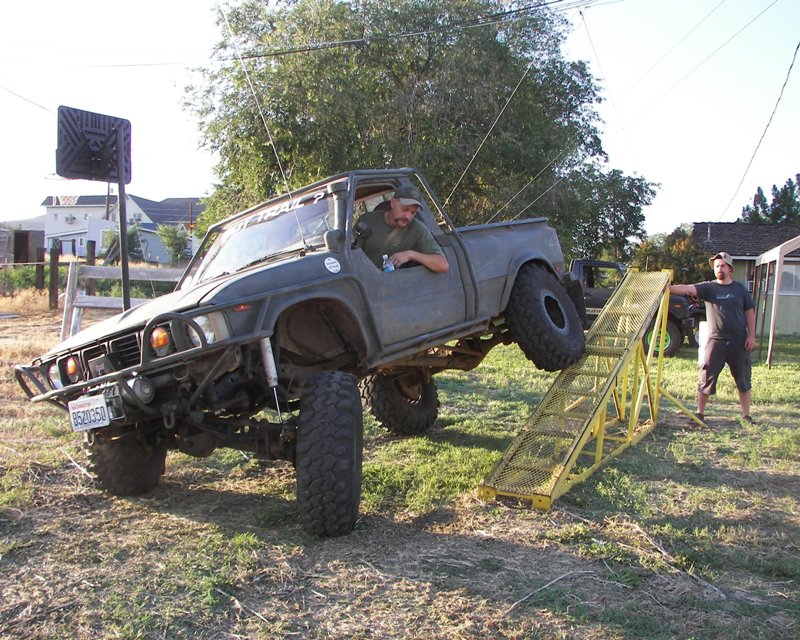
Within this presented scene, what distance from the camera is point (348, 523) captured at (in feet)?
13.4

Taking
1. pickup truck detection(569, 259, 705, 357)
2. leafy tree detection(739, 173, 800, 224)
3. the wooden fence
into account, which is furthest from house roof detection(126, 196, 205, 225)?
the wooden fence

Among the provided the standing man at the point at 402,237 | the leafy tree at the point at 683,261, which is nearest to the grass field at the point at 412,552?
the standing man at the point at 402,237

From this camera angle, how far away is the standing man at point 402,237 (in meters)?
5.17

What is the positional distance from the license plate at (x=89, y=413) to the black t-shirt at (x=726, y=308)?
5776 millimetres

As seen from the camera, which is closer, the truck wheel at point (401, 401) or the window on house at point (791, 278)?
the truck wheel at point (401, 401)

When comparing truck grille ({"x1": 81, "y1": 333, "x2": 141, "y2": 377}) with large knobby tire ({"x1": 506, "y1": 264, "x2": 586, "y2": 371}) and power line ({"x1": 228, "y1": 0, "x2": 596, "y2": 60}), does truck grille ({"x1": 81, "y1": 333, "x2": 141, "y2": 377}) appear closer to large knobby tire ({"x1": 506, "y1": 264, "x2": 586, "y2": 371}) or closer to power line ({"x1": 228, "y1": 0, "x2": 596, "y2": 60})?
large knobby tire ({"x1": 506, "y1": 264, "x2": 586, "y2": 371})

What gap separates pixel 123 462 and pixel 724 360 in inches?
227

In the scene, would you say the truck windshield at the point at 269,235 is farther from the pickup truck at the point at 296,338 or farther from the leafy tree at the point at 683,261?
the leafy tree at the point at 683,261

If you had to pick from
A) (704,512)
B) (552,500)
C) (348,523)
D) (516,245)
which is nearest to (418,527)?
(348,523)

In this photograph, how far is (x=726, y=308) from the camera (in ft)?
24.8

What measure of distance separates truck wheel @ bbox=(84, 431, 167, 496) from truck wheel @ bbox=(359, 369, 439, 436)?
2259 millimetres

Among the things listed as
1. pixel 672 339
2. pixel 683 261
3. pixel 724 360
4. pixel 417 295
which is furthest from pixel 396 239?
pixel 683 261

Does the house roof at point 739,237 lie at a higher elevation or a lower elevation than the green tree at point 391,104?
lower

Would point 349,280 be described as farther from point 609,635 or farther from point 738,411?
point 738,411
